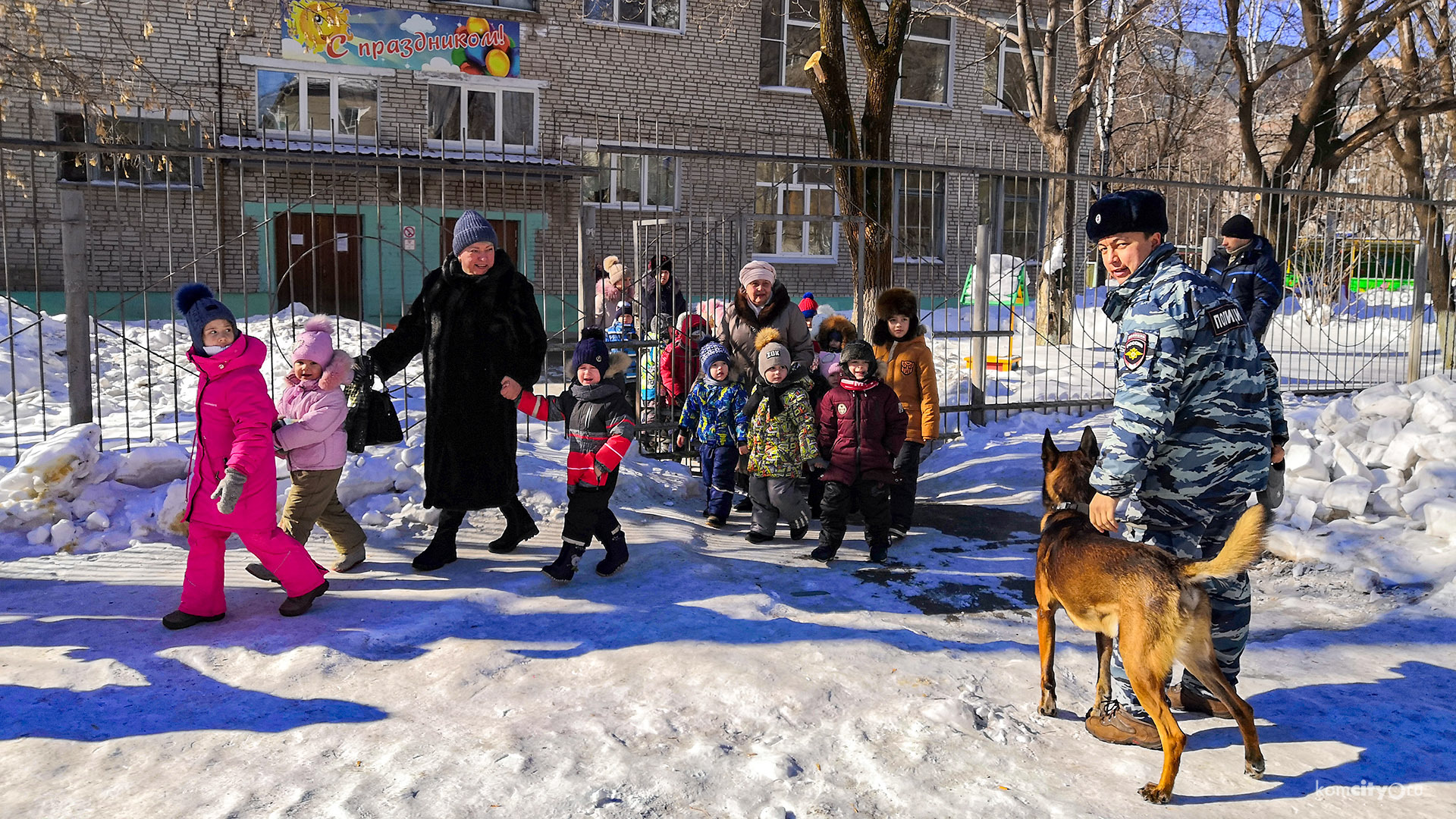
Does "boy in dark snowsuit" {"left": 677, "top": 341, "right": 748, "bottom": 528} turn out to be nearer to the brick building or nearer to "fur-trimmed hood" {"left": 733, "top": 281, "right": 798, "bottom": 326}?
"fur-trimmed hood" {"left": 733, "top": 281, "right": 798, "bottom": 326}

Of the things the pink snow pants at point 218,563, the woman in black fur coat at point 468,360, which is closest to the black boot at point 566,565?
the woman in black fur coat at point 468,360

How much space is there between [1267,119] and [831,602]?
30.7 meters

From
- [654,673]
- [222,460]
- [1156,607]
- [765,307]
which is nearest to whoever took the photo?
[1156,607]

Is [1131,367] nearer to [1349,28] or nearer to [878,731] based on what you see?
[878,731]

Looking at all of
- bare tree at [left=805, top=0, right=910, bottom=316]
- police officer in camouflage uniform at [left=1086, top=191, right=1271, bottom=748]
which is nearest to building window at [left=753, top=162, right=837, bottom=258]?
bare tree at [left=805, top=0, right=910, bottom=316]

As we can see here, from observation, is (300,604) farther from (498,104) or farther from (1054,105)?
(498,104)

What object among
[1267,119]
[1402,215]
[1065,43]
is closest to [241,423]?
[1402,215]

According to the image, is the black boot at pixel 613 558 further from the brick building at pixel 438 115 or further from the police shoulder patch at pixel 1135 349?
the brick building at pixel 438 115

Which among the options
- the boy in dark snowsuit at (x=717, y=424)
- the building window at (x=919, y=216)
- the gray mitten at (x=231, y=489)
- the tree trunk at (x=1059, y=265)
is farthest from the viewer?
the tree trunk at (x=1059, y=265)

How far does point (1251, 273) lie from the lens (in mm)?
7473

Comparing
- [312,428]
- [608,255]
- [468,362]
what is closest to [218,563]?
[312,428]

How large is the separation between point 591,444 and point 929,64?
19812mm

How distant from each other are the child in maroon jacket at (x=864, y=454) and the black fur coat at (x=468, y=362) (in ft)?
5.79

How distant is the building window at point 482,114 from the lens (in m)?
19.3
